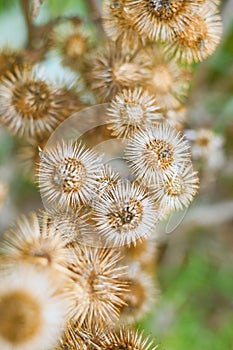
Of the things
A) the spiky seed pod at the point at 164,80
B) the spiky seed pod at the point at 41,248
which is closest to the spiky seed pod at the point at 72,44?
the spiky seed pod at the point at 164,80

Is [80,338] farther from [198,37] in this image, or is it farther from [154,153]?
[198,37]

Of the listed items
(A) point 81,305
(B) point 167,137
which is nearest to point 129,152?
A: (B) point 167,137

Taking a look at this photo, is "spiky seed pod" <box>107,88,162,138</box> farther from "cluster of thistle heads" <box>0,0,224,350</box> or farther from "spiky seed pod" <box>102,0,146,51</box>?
"spiky seed pod" <box>102,0,146,51</box>

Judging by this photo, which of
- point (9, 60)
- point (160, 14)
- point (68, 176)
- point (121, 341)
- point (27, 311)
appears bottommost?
point (27, 311)

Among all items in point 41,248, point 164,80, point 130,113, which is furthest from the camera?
point 164,80

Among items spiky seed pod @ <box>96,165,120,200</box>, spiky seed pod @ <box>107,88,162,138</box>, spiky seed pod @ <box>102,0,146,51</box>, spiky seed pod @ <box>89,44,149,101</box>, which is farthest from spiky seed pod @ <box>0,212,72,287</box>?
spiky seed pod @ <box>102,0,146,51</box>

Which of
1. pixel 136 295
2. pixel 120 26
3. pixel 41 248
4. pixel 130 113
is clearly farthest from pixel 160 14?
pixel 136 295

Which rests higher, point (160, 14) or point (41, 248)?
point (160, 14)
